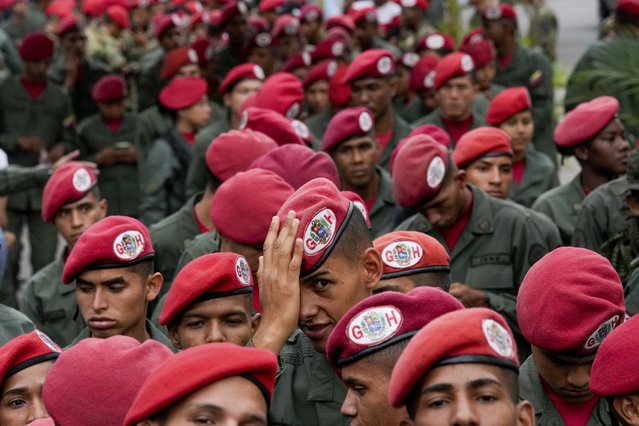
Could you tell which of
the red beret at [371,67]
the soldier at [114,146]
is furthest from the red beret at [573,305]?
the soldier at [114,146]

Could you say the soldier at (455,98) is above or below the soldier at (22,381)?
below

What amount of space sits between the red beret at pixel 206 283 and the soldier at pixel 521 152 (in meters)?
4.50

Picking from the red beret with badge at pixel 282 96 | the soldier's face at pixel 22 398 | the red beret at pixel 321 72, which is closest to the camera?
the soldier's face at pixel 22 398

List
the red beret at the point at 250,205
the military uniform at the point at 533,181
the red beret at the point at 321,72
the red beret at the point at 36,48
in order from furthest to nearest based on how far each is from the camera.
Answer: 1. the red beret at the point at 36,48
2. the red beret at the point at 321,72
3. the military uniform at the point at 533,181
4. the red beret at the point at 250,205

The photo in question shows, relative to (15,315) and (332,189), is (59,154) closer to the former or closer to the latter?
(15,315)

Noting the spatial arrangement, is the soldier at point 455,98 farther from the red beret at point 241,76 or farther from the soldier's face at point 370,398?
the soldier's face at point 370,398

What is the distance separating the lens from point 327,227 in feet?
17.8

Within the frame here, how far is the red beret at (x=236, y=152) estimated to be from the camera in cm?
831

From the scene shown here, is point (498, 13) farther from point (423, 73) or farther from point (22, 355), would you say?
point (22, 355)

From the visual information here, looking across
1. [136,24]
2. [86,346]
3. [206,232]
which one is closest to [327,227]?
[86,346]

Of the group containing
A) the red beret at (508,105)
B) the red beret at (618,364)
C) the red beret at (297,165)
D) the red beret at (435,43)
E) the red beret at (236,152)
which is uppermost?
the red beret at (618,364)

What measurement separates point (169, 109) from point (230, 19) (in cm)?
339

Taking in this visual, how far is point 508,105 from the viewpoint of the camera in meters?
10.7

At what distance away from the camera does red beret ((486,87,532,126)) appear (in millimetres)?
10672
